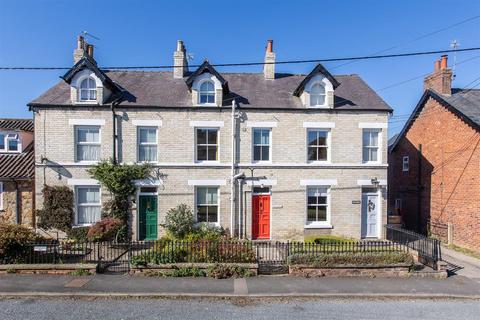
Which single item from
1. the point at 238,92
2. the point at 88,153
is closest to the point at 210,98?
the point at 238,92

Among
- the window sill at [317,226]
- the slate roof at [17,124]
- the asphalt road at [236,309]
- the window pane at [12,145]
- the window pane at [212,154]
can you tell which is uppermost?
the slate roof at [17,124]

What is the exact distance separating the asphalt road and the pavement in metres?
0.28

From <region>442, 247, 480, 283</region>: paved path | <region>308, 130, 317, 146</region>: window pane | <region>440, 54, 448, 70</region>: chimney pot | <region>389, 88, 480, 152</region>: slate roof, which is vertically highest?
<region>440, 54, 448, 70</region>: chimney pot

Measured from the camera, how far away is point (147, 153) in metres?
14.7

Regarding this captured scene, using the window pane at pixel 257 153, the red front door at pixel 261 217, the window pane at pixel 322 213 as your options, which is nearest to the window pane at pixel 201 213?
the red front door at pixel 261 217

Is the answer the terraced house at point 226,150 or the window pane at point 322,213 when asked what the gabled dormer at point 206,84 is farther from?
the window pane at point 322,213

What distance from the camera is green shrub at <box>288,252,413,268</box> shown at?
32.3ft

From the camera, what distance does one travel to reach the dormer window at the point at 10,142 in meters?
16.8

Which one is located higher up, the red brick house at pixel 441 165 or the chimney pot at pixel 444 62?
the chimney pot at pixel 444 62

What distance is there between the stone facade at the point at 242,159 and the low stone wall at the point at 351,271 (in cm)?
511

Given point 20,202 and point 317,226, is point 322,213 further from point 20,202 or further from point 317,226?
point 20,202

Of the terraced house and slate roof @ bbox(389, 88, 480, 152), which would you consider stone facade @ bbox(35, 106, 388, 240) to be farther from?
slate roof @ bbox(389, 88, 480, 152)

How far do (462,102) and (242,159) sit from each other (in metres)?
12.1

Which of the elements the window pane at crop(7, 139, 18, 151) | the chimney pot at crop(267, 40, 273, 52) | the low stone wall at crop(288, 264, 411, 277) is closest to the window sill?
the low stone wall at crop(288, 264, 411, 277)
